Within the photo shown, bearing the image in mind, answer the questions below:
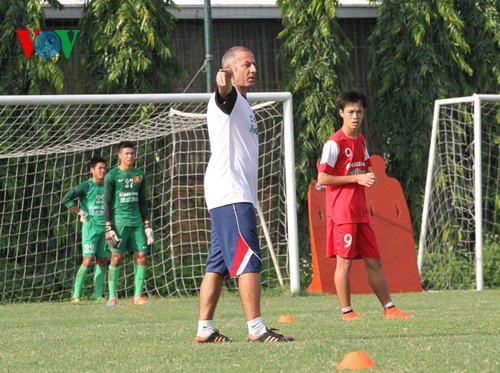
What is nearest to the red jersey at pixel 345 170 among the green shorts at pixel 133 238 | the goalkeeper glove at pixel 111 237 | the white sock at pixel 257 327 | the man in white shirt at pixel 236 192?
the man in white shirt at pixel 236 192

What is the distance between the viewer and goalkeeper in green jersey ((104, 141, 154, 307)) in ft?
46.5

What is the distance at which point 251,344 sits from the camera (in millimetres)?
7402

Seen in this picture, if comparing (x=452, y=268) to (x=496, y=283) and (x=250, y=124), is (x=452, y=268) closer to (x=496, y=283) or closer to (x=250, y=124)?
(x=496, y=283)

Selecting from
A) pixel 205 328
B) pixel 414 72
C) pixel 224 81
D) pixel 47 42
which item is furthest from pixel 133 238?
pixel 224 81

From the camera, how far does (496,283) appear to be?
1688 centimetres

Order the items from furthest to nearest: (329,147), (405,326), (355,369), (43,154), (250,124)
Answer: (43,154)
(329,147)
(405,326)
(250,124)
(355,369)

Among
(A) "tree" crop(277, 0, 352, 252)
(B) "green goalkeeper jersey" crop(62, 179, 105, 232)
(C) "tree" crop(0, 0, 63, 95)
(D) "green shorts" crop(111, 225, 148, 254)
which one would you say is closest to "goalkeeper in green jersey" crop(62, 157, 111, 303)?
(B) "green goalkeeper jersey" crop(62, 179, 105, 232)

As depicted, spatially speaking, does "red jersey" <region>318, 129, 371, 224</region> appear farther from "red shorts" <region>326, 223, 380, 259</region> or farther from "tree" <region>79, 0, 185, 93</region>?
"tree" <region>79, 0, 185, 93</region>

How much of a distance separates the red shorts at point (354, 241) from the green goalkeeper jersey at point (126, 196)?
4692 mm

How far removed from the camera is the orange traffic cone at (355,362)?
6004 mm

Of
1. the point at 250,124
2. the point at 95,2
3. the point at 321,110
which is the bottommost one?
the point at 250,124

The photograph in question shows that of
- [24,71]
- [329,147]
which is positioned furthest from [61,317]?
[24,71]

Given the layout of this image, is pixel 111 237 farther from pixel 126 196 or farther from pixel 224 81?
pixel 224 81

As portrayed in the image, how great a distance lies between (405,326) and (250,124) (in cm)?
203
